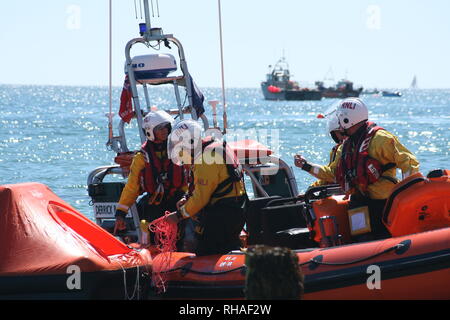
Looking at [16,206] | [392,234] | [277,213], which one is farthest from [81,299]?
[392,234]

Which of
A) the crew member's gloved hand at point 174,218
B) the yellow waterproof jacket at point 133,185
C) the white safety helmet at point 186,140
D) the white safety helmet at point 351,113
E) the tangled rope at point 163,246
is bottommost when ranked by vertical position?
the tangled rope at point 163,246

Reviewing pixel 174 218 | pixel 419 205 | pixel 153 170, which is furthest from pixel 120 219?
pixel 419 205

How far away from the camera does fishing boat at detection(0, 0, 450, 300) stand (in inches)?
182

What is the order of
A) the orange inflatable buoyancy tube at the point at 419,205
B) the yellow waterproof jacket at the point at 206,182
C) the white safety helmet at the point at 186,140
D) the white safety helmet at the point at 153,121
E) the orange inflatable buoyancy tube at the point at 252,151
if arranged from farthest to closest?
the orange inflatable buoyancy tube at the point at 252,151
the white safety helmet at the point at 153,121
the white safety helmet at the point at 186,140
the yellow waterproof jacket at the point at 206,182
the orange inflatable buoyancy tube at the point at 419,205

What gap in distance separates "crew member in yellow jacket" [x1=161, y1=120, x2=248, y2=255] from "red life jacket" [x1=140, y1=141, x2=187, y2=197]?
49cm

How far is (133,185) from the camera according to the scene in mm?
5719

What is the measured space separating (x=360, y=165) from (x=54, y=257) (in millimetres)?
1865

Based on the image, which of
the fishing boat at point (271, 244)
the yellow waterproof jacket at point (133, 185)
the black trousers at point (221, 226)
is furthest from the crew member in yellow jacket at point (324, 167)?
the yellow waterproof jacket at point (133, 185)

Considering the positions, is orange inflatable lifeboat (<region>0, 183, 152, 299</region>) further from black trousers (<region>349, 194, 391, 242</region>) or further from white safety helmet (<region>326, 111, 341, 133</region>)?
white safety helmet (<region>326, 111, 341, 133</region>)

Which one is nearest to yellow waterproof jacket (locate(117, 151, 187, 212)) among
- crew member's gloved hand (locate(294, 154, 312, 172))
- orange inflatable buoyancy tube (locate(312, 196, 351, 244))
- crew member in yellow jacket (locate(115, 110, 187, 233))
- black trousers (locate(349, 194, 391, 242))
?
crew member in yellow jacket (locate(115, 110, 187, 233))

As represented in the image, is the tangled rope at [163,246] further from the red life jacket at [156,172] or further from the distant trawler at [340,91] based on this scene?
the distant trawler at [340,91]

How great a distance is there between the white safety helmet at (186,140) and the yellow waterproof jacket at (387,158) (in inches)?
40.5

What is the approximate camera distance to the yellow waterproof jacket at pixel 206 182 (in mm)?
4898

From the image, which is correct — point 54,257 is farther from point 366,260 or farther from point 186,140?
point 366,260
